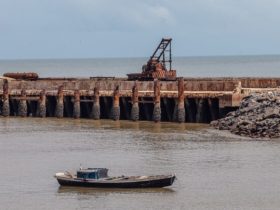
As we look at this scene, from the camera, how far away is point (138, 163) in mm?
50219

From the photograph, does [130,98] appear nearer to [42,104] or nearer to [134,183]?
[42,104]

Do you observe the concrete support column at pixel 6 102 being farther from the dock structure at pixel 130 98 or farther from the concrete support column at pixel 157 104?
the concrete support column at pixel 157 104

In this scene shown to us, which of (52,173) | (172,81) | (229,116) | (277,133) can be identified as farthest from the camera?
(172,81)

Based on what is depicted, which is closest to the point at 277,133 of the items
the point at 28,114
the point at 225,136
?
the point at 225,136

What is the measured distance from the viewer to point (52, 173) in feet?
156

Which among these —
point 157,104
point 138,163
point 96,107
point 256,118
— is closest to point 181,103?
point 157,104

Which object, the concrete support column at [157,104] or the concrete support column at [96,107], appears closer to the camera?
the concrete support column at [157,104]

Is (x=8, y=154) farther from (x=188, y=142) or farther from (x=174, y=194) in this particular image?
(x=174, y=194)

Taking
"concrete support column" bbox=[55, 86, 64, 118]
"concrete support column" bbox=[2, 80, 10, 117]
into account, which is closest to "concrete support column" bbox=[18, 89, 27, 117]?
"concrete support column" bbox=[2, 80, 10, 117]

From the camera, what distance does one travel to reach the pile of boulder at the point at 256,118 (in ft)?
194

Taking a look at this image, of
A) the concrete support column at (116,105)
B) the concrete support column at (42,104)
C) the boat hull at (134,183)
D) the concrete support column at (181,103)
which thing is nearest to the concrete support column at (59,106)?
the concrete support column at (42,104)

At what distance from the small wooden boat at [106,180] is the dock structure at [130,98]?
2417 cm

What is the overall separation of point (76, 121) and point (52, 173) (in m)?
24.5

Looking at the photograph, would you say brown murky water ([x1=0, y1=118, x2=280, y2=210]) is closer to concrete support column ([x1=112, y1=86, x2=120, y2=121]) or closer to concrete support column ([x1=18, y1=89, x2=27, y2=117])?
concrete support column ([x1=112, y1=86, x2=120, y2=121])
